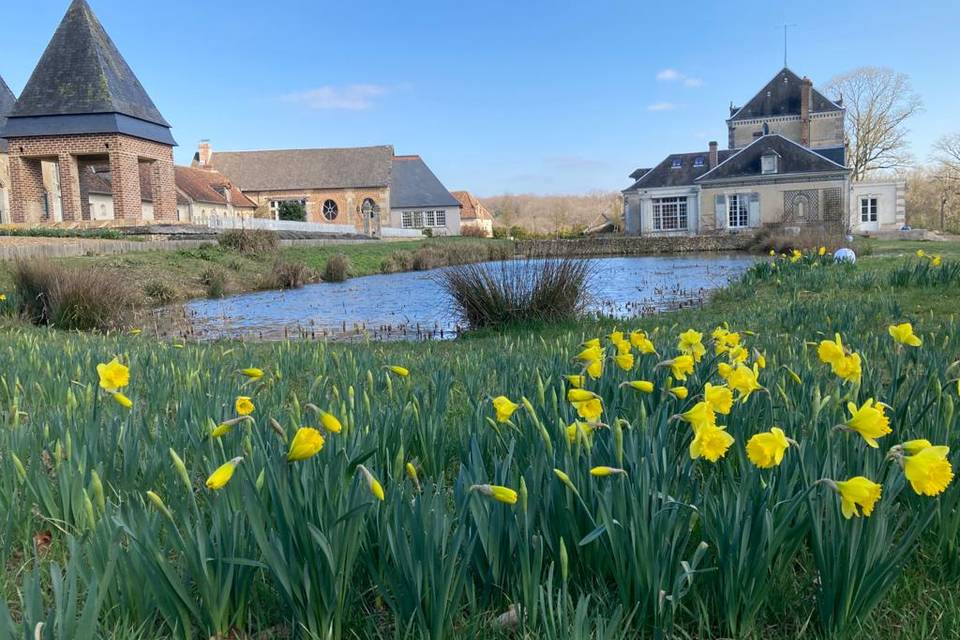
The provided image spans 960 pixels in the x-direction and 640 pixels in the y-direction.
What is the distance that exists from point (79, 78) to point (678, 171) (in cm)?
3053

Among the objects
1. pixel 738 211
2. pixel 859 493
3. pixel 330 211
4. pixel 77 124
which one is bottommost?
pixel 859 493

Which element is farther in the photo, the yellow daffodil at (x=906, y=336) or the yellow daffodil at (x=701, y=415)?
the yellow daffodil at (x=906, y=336)

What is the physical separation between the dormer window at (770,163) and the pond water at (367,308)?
2221 centimetres

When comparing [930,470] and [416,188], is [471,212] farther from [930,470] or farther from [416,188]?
[930,470]

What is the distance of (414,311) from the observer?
456 inches

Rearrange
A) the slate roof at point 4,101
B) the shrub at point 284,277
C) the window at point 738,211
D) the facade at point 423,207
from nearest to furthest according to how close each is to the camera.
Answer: the shrub at point 284,277, the slate roof at point 4,101, the window at point 738,211, the facade at point 423,207

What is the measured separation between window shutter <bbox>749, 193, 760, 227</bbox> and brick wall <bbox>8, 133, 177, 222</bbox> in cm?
2867

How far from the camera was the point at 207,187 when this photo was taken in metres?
43.1

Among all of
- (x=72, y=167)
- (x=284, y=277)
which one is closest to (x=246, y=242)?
(x=284, y=277)

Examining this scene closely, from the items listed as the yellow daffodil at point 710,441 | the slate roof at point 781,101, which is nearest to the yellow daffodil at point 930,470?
the yellow daffodil at point 710,441

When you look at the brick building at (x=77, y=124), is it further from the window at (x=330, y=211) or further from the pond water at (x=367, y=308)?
the window at (x=330, y=211)

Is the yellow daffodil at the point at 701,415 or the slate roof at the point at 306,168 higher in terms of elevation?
the slate roof at the point at 306,168

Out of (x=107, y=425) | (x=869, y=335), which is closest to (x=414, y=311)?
(x=869, y=335)

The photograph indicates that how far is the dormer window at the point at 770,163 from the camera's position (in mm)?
36625
